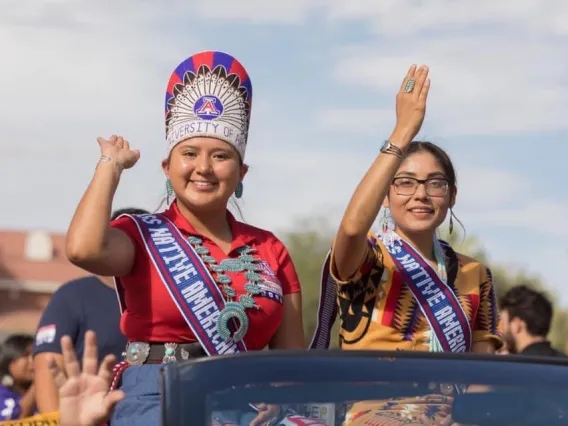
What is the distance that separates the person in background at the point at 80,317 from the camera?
7.31 metres

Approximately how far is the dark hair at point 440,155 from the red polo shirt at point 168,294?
2.85 feet

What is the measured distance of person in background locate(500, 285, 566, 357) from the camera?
808 centimetres

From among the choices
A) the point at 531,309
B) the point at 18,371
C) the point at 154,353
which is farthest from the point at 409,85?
the point at 18,371

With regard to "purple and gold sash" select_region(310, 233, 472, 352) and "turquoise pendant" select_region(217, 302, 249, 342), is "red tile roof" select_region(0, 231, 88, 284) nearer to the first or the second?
"purple and gold sash" select_region(310, 233, 472, 352)

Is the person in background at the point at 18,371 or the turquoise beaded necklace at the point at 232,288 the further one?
the person in background at the point at 18,371

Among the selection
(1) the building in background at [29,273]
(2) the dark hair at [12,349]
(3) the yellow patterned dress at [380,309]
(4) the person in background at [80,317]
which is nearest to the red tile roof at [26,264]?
(1) the building in background at [29,273]

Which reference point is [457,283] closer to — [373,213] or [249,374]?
[373,213]

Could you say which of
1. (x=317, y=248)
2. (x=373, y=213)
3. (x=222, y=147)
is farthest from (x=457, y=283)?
(x=317, y=248)

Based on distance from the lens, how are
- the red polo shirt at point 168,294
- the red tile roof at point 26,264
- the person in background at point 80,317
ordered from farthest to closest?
the red tile roof at point 26,264 → the person in background at point 80,317 → the red polo shirt at point 168,294

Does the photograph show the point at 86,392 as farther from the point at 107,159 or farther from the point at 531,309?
the point at 531,309

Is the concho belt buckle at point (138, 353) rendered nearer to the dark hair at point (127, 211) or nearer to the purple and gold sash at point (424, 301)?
the purple and gold sash at point (424, 301)

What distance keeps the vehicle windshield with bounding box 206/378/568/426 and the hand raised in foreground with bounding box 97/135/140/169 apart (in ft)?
5.76

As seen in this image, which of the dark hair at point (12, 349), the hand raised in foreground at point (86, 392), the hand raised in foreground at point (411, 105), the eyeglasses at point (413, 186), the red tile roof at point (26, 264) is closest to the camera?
the hand raised in foreground at point (86, 392)

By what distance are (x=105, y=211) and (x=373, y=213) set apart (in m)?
1.00
